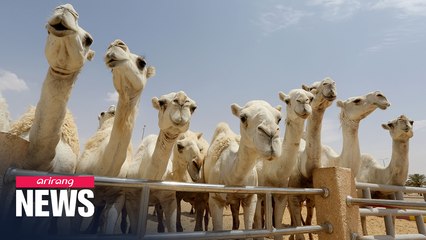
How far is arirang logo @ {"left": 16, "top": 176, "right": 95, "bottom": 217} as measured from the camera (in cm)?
211

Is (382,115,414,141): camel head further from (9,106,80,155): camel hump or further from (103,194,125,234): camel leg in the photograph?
(9,106,80,155): camel hump

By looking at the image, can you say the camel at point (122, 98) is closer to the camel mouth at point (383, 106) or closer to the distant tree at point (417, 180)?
the camel mouth at point (383, 106)

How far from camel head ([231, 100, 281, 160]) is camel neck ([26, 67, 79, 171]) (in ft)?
6.72

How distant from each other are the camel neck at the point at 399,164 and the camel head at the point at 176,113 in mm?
5343

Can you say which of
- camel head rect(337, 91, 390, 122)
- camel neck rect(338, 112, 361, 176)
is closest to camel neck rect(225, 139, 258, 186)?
camel neck rect(338, 112, 361, 176)

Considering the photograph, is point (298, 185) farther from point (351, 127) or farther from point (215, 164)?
point (351, 127)

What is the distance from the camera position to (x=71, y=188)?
7.79ft

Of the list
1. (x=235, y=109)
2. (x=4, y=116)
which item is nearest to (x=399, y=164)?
(x=235, y=109)

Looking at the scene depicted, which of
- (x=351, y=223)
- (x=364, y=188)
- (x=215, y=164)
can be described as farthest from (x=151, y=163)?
(x=364, y=188)

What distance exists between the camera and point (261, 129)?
3.65 m

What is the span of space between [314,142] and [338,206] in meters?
1.39

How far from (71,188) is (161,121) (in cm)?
174

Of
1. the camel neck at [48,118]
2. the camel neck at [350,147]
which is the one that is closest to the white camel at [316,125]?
the camel neck at [350,147]

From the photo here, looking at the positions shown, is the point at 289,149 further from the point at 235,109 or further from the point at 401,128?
the point at 401,128
